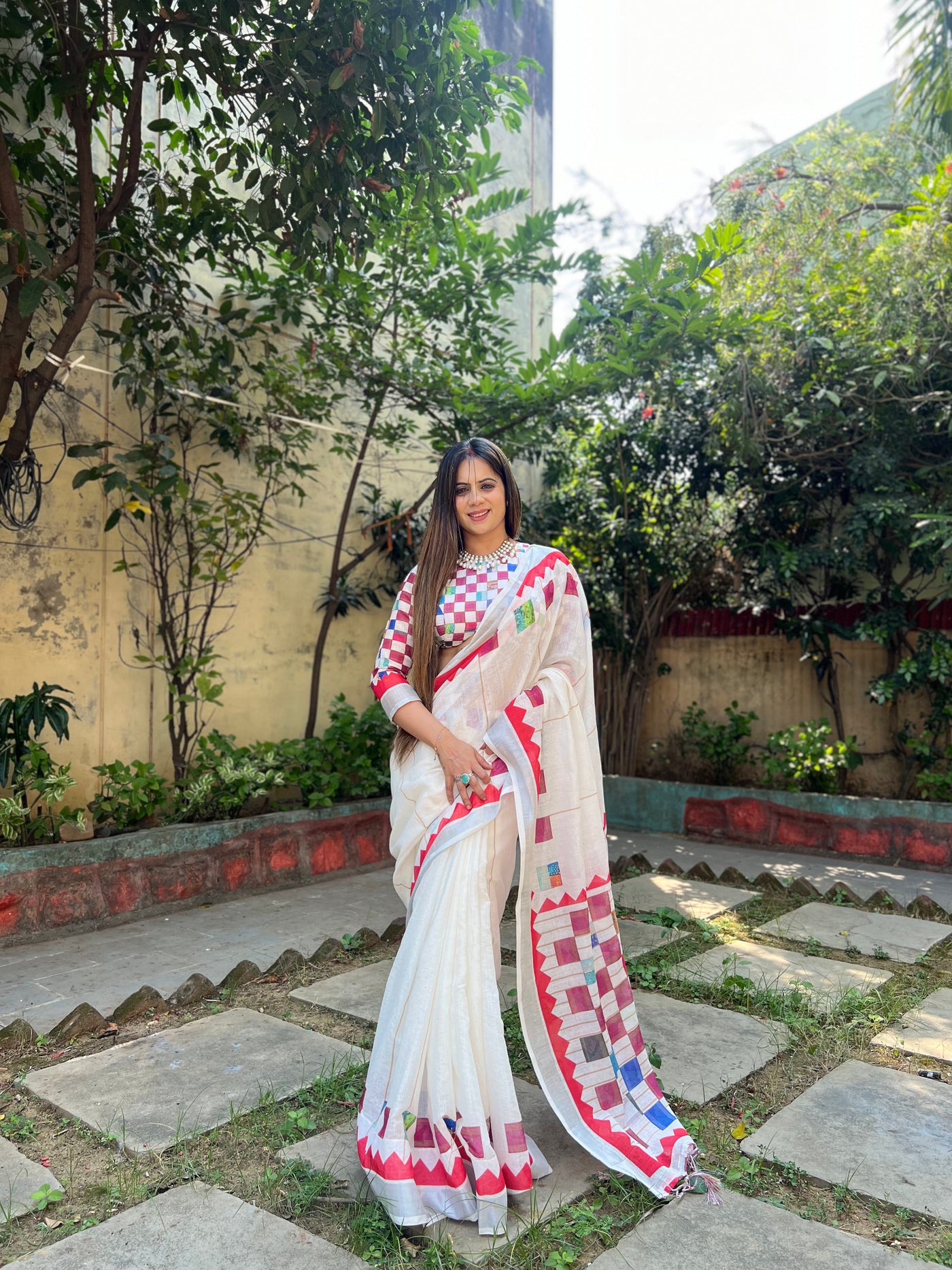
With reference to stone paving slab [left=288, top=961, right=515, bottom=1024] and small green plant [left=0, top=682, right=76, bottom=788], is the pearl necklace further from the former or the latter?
small green plant [left=0, top=682, right=76, bottom=788]

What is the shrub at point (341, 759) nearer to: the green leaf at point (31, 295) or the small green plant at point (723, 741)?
the small green plant at point (723, 741)

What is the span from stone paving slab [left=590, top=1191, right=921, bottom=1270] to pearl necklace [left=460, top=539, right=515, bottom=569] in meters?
1.50

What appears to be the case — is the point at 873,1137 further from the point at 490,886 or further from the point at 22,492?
the point at 22,492

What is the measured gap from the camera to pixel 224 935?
4.03m

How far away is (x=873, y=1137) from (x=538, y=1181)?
89 cm

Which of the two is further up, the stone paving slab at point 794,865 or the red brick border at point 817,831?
the red brick border at point 817,831

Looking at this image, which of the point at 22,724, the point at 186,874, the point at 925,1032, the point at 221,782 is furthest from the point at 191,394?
the point at 925,1032

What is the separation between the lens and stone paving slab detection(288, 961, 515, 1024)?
3141 mm

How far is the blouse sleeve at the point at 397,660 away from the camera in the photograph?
226cm

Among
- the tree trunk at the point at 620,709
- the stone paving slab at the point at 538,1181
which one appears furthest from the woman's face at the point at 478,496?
the tree trunk at the point at 620,709

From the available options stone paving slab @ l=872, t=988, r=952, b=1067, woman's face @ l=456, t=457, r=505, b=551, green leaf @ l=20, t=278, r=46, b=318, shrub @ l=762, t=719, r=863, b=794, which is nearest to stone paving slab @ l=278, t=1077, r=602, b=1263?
stone paving slab @ l=872, t=988, r=952, b=1067

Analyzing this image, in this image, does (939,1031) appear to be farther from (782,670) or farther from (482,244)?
(482,244)

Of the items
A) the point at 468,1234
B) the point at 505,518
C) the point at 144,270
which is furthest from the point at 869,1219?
the point at 144,270

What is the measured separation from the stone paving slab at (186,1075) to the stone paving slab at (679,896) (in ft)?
6.80
